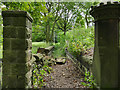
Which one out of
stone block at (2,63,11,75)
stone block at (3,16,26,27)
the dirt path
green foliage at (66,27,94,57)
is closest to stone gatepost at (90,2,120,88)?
the dirt path

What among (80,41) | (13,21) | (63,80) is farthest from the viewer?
(80,41)

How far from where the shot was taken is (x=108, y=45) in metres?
1.56

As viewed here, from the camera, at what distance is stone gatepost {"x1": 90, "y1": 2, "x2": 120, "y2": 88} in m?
1.53

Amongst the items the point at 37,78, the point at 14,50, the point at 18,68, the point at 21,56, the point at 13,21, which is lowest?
the point at 37,78

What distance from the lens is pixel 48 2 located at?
11914 mm

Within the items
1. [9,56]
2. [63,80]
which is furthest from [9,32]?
[63,80]

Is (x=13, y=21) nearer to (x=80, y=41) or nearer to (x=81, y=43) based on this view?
(x=81, y=43)

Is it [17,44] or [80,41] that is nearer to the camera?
[17,44]

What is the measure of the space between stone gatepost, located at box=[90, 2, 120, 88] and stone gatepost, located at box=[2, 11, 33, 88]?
1430mm

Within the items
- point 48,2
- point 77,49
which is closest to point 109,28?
point 77,49

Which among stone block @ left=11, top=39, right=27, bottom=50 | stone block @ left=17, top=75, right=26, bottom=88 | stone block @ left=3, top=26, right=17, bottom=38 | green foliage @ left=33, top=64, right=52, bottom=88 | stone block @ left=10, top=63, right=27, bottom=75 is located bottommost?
green foliage @ left=33, top=64, right=52, bottom=88

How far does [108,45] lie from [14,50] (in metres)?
1.76

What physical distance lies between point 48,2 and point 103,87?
12430 mm

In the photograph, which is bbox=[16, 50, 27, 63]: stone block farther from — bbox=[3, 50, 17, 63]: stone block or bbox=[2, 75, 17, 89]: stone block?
bbox=[2, 75, 17, 89]: stone block
